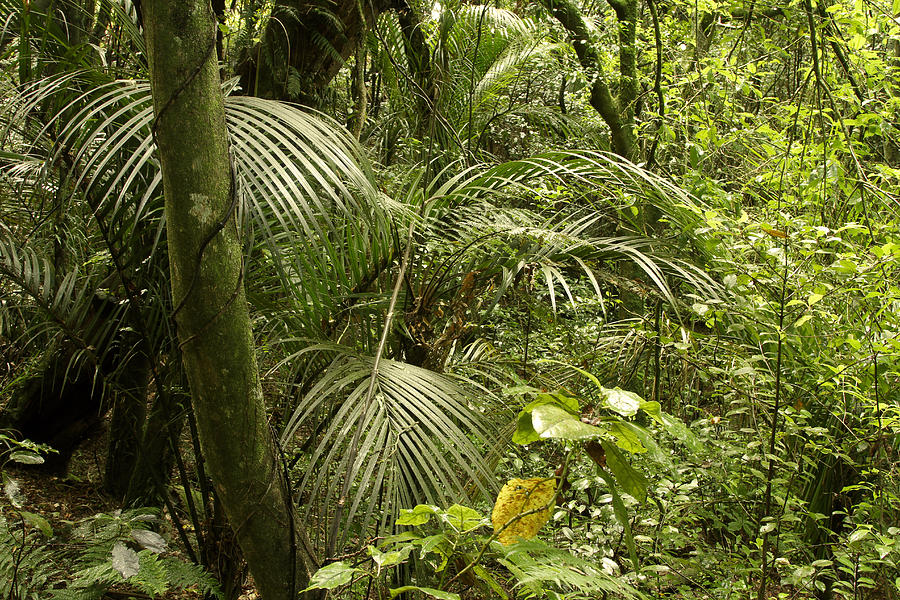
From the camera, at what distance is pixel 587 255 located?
1.79 meters

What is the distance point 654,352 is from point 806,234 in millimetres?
638

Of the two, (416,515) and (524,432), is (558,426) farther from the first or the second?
(416,515)

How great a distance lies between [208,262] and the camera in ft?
3.51

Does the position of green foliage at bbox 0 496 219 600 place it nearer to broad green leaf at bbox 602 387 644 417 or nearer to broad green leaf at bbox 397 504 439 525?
broad green leaf at bbox 397 504 439 525

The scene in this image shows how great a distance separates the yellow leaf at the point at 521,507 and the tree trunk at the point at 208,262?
48 centimetres

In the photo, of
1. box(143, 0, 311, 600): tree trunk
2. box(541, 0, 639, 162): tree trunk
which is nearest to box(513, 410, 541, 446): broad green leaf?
box(143, 0, 311, 600): tree trunk

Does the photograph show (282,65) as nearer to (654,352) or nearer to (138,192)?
(138,192)

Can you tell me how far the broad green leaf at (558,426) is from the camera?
30.8 inches

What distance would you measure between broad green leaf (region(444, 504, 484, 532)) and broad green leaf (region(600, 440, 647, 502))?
210 mm

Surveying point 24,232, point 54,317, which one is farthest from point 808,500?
point 24,232

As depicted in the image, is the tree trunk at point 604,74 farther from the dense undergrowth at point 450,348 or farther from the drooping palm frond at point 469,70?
the dense undergrowth at point 450,348

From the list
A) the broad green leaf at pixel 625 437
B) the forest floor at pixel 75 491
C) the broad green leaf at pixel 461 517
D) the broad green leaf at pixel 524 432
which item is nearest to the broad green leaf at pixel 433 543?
the broad green leaf at pixel 461 517

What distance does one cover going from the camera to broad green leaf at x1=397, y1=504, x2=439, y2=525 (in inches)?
33.8

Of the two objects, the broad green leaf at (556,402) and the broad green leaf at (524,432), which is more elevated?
the broad green leaf at (556,402)
